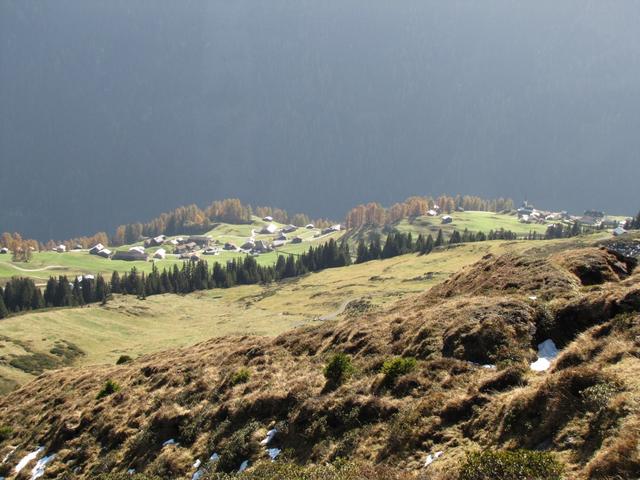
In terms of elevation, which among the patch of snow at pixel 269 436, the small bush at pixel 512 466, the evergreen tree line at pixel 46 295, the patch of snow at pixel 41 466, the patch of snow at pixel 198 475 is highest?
the evergreen tree line at pixel 46 295

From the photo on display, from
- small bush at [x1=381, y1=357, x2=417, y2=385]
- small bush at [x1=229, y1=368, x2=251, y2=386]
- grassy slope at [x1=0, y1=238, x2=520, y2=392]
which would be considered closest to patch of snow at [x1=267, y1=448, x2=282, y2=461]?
small bush at [x1=381, y1=357, x2=417, y2=385]

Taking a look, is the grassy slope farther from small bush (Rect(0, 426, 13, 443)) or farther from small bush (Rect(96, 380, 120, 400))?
small bush (Rect(0, 426, 13, 443))

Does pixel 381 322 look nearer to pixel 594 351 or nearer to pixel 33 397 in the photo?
pixel 594 351

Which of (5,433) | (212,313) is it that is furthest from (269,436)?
(212,313)

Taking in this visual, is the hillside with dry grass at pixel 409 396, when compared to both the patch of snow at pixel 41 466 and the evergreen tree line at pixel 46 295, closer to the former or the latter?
the patch of snow at pixel 41 466

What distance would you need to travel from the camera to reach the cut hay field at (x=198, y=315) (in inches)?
3735

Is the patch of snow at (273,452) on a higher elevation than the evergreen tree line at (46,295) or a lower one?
lower

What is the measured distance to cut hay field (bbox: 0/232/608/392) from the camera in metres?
94.9

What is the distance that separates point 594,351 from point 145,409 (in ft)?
92.7

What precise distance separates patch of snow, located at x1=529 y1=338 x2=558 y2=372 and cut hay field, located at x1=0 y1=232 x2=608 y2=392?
51.3m

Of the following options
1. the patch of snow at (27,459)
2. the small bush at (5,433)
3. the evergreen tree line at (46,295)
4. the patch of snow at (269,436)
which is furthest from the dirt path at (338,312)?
the evergreen tree line at (46,295)

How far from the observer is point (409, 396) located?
1973cm

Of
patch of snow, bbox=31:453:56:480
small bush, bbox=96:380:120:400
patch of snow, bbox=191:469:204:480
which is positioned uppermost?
small bush, bbox=96:380:120:400

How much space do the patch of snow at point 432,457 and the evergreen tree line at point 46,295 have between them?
180 meters
